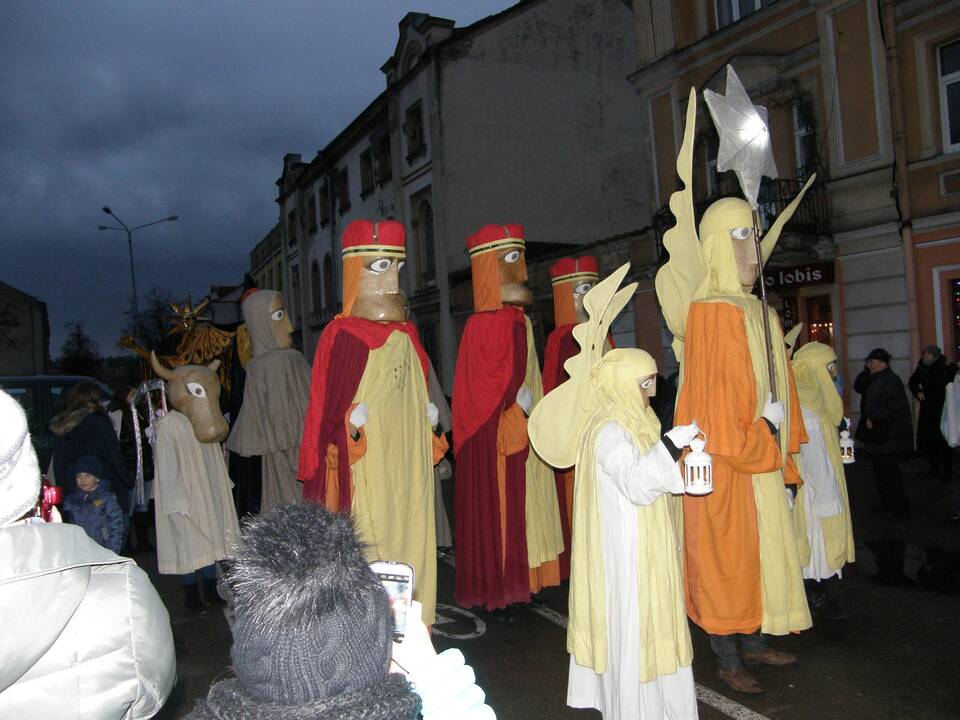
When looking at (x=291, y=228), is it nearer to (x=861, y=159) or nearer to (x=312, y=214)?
(x=312, y=214)

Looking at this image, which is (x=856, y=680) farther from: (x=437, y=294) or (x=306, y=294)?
(x=306, y=294)

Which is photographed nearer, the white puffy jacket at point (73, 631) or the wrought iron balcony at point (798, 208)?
the white puffy jacket at point (73, 631)

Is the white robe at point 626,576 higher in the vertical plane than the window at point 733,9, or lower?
lower

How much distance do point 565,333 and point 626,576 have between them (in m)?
3.35

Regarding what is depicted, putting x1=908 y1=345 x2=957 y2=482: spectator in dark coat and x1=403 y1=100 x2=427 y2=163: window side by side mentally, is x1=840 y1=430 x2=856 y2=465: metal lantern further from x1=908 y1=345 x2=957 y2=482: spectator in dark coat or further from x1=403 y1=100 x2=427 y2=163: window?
x1=403 y1=100 x2=427 y2=163: window

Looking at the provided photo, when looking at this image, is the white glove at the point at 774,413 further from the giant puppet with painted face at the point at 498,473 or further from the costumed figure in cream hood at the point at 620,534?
the giant puppet with painted face at the point at 498,473

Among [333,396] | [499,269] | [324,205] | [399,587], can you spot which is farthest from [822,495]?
[324,205]

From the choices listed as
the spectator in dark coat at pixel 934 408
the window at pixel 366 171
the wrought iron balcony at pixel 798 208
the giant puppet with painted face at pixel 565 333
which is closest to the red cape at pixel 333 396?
the giant puppet with painted face at pixel 565 333

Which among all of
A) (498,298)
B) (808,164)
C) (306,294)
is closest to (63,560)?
(498,298)

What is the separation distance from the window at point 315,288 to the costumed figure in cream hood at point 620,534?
30788 millimetres

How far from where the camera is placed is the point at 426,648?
172 centimetres

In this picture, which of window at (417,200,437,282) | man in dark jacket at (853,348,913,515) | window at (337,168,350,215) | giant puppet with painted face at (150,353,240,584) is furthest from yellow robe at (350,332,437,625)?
window at (337,168,350,215)

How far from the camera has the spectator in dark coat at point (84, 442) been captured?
5672 millimetres


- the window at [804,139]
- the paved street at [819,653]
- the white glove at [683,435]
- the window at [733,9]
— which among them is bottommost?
the paved street at [819,653]
